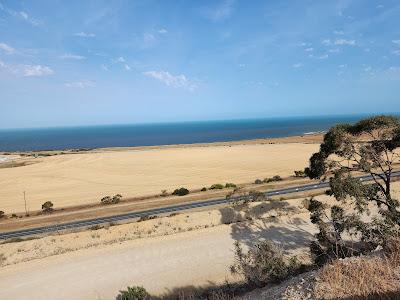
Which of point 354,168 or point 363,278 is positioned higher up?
point 363,278

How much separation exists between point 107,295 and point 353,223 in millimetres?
A: 16898

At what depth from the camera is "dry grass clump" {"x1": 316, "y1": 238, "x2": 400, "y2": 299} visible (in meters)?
7.00

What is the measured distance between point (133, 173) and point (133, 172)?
1659 millimetres

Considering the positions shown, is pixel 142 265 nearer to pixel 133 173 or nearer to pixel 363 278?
pixel 363 278

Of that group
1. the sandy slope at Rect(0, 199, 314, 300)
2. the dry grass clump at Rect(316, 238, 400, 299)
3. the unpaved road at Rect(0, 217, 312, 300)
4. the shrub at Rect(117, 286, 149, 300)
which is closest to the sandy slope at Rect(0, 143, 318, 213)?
the sandy slope at Rect(0, 199, 314, 300)

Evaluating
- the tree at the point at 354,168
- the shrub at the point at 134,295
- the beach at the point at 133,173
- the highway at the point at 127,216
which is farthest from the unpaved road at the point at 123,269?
the beach at the point at 133,173

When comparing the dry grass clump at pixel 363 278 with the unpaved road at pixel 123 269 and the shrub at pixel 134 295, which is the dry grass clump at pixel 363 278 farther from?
the unpaved road at pixel 123 269

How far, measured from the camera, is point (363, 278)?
754 cm

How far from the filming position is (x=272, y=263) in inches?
673

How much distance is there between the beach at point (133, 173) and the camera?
69250mm

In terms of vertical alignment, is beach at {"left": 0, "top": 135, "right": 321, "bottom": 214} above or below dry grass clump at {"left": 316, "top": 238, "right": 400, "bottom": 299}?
below

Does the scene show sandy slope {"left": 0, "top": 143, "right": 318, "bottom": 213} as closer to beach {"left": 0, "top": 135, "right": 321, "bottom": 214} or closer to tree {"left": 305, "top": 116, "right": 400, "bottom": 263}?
→ beach {"left": 0, "top": 135, "right": 321, "bottom": 214}

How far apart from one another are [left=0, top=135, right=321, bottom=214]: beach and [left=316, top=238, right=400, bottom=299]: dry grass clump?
189 ft

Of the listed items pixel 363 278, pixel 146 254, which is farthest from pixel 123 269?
pixel 363 278
